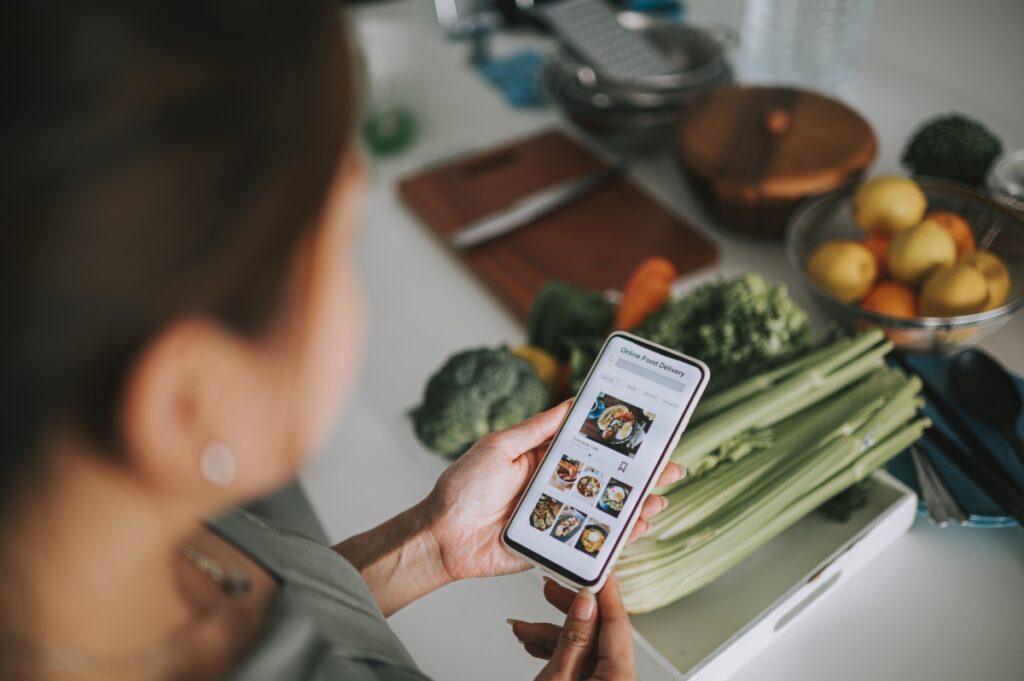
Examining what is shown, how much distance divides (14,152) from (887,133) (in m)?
1.51

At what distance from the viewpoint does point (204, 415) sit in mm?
405

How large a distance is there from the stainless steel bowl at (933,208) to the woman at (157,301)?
0.76 meters

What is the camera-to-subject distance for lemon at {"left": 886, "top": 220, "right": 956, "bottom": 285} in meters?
1.01

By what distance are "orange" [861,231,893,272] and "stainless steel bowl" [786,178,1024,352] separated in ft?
0.23

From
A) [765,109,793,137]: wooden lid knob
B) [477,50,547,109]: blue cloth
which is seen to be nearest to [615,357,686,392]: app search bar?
[765,109,793,137]: wooden lid knob

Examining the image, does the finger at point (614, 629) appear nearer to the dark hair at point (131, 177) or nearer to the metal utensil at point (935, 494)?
the metal utensil at point (935, 494)

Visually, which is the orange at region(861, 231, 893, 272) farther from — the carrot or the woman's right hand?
the woman's right hand

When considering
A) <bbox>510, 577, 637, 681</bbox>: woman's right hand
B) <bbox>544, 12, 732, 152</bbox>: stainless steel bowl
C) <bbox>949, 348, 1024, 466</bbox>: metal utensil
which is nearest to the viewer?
<bbox>510, 577, 637, 681</bbox>: woman's right hand

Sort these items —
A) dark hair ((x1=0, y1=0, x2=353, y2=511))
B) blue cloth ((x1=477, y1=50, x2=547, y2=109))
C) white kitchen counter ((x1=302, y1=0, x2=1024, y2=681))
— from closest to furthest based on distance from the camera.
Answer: dark hair ((x1=0, y1=0, x2=353, y2=511)) → white kitchen counter ((x1=302, y1=0, x2=1024, y2=681)) → blue cloth ((x1=477, y1=50, x2=547, y2=109))

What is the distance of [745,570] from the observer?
861 mm

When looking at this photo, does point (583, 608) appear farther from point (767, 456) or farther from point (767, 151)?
point (767, 151)

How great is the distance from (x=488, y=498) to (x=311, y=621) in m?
0.27

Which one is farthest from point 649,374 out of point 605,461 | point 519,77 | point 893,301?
point 519,77

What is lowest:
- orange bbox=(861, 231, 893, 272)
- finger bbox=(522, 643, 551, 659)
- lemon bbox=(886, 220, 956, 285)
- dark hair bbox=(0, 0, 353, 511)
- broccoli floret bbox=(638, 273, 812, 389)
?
finger bbox=(522, 643, 551, 659)
